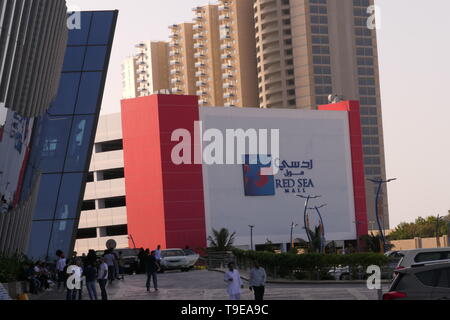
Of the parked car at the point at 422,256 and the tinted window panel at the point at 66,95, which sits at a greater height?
the tinted window panel at the point at 66,95

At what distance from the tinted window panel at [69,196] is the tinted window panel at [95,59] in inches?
230

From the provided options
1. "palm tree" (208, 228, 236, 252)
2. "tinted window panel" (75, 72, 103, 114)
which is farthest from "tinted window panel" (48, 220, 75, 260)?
"palm tree" (208, 228, 236, 252)

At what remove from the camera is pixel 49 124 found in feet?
167

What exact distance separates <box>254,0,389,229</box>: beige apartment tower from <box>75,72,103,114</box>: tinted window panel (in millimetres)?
118548

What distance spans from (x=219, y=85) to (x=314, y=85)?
71.7 feet

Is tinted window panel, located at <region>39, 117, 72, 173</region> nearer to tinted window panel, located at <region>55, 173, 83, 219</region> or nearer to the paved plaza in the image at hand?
tinted window panel, located at <region>55, 173, 83, 219</region>

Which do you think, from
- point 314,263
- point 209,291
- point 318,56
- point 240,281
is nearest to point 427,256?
point 240,281

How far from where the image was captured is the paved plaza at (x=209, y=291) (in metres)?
33.6

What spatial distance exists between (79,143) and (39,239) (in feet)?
18.7

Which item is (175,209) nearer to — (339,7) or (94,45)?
(94,45)

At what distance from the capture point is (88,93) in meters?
52.4

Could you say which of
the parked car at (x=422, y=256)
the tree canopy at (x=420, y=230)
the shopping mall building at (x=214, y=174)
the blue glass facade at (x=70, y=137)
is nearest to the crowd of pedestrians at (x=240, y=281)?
the parked car at (x=422, y=256)

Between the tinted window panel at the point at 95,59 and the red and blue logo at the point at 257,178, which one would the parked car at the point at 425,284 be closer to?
the tinted window panel at the point at 95,59

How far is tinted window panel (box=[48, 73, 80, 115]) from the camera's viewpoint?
51.6 metres
